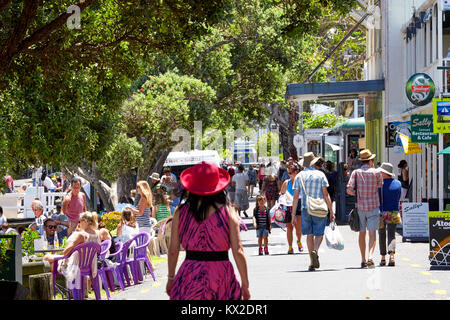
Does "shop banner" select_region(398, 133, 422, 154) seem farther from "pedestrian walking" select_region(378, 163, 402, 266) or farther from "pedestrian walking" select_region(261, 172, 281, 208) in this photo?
"pedestrian walking" select_region(378, 163, 402, 266)

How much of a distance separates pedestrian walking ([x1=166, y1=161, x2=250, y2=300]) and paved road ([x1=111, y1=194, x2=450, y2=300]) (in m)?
4.31

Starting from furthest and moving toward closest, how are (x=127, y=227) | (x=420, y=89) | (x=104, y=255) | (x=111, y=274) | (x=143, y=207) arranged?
1. (x=420, y=89)
2. (x=143, y=207)
3. (x=127, y=227)
4. (x=111, y=274)
5. (x=104, y=255)

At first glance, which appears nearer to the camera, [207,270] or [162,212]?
[207,270]

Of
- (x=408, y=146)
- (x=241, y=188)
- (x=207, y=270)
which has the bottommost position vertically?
(x=207, y=270)

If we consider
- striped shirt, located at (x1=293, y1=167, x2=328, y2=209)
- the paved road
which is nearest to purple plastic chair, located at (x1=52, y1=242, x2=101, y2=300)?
the paved road

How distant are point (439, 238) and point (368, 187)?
1.44m

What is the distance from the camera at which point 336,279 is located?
40.9ft

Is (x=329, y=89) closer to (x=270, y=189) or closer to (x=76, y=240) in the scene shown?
(x=270, y=189)

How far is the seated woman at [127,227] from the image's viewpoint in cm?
1489

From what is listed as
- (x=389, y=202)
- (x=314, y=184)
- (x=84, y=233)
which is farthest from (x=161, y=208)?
(x=84, y=233)

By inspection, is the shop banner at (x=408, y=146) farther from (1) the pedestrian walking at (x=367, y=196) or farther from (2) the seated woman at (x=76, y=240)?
(2) the seated woman at (x=76, y=240)

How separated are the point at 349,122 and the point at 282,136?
497 inches

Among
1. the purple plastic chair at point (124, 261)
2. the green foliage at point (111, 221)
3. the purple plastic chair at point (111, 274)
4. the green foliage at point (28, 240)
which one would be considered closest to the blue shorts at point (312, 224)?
the purple plastic chair at point (124, 261)
